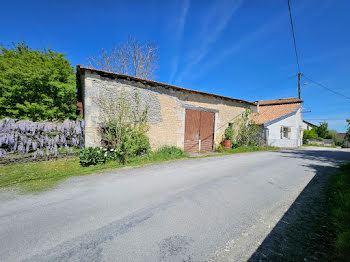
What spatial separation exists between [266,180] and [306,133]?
25435 millimetres

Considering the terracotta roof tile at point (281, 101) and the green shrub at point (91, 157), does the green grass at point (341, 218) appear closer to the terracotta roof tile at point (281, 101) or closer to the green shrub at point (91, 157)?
the green shrub at point (91, 157)

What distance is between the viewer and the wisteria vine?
5168 mm

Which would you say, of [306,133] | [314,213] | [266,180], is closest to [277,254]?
[314,213]

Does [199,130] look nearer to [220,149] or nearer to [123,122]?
[220,149]

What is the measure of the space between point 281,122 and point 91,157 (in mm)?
17485

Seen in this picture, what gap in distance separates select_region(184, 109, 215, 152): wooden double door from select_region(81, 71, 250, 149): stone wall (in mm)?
353

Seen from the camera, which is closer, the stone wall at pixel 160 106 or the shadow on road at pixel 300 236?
the shadow on road at pixel 300 236

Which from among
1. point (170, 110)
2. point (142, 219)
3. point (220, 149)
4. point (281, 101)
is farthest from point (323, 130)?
point (142, 219)

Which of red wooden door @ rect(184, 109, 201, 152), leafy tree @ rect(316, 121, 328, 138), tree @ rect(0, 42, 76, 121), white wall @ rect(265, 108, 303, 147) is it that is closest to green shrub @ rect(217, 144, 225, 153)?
red wooden door @ rect(184, 109, 201, 152)

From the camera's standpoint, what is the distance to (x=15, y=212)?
8.15 feet

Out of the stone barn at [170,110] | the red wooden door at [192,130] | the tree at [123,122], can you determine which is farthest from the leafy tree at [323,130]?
the tree at [123,122]

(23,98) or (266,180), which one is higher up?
(23,98)

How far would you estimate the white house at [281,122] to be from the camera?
1409 centimetres

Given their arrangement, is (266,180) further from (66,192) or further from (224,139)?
(224,139)
